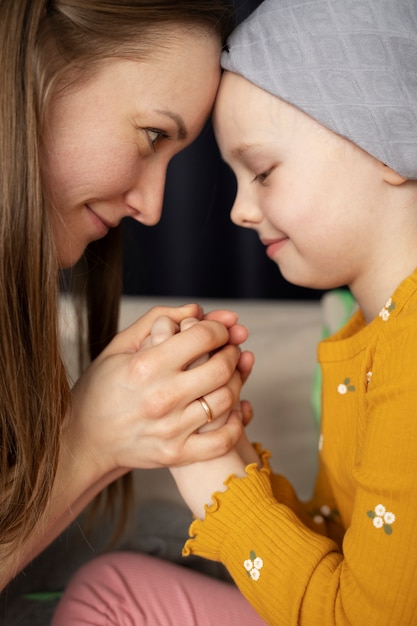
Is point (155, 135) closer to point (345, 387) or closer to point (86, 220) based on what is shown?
point (86, 220)

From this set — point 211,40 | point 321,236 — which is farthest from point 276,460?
point 211,40

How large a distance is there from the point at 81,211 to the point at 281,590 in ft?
1.87

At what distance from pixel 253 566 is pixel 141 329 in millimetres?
366

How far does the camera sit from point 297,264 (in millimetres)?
1140

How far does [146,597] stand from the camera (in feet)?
3.80

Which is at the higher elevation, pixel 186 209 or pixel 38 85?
pixel 38 85

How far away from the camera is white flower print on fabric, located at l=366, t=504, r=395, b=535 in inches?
33.8

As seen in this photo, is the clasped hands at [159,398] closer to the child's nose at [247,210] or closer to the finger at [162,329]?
the finger at [162,329]

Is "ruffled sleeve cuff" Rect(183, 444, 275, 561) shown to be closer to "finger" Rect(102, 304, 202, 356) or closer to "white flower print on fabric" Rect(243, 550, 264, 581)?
"white flower print on fabric" Rect(243, 550, 264, 581)

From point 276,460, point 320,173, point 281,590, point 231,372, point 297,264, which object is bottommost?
point 276,460

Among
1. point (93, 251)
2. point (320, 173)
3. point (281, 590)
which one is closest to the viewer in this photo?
point (281, 590)

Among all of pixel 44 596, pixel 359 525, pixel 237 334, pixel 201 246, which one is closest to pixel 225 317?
pixel 237 334

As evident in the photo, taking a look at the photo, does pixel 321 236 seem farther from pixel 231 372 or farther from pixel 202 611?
pixel 202 611

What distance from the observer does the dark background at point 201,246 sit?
8.13 ft
